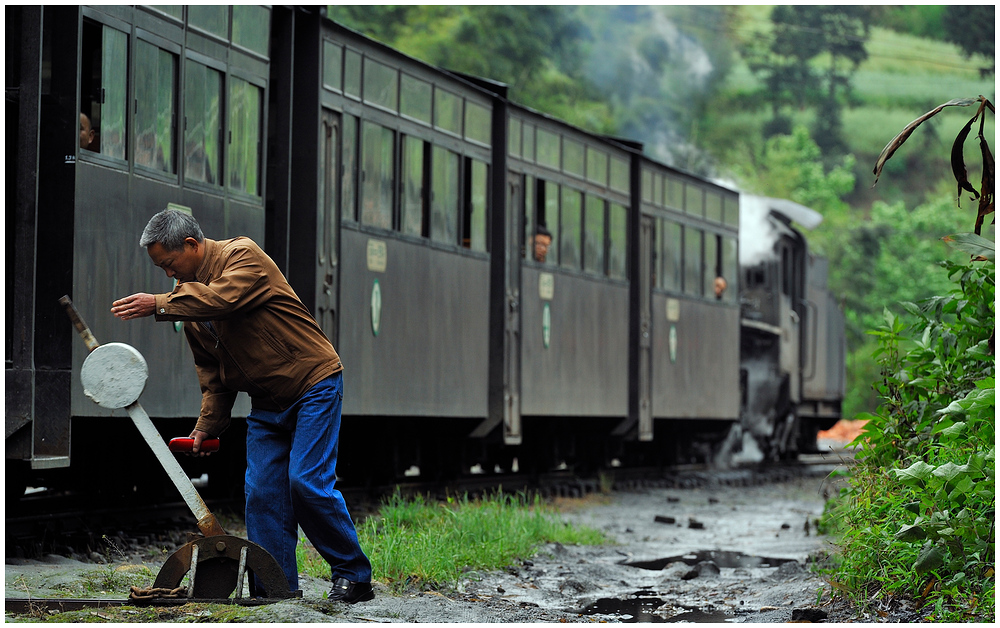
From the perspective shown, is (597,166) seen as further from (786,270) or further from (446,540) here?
(786,270)

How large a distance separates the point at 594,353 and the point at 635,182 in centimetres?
260

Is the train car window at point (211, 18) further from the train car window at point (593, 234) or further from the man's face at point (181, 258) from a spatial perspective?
the train car window at point (593, 234)

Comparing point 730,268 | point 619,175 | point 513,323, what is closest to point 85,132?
point 513,323

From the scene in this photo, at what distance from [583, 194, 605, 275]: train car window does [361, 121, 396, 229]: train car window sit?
15.0 feet

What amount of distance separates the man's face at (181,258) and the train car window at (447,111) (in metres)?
6.92

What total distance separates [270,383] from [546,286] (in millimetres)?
8952

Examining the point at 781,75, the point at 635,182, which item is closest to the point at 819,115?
the point at 781,75

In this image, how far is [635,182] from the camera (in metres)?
17.6

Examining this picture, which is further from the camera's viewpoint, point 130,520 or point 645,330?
point 645,330

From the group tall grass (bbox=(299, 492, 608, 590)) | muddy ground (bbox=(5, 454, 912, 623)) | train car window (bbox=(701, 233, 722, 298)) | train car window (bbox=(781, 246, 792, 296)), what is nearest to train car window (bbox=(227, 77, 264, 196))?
tall grass (bbox=(299, 492, 608, 590))

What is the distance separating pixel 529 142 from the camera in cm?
1459

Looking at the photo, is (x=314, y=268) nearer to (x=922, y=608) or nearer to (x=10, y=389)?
(x=10, y=389)

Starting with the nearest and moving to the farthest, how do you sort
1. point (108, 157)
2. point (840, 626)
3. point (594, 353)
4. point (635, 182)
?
point (840, 626) → point (108, 157) → point (594, 353) → point (635, 182)

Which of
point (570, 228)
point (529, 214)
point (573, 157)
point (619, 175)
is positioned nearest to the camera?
point (529, 214)
